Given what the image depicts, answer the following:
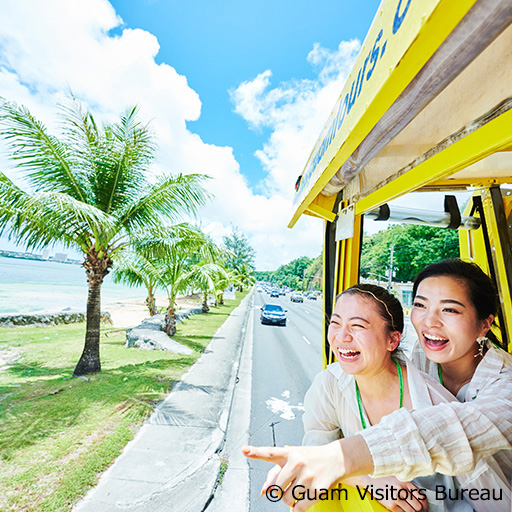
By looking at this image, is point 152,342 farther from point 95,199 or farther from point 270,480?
point 270,480

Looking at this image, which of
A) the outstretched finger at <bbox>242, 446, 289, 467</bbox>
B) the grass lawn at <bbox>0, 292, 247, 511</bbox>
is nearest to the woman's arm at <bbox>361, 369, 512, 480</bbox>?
the outstretched finger at <bbox>242, 446, 289, 467</bbox>

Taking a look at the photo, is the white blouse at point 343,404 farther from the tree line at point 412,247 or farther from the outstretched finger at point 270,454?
the tree line at point 412,247

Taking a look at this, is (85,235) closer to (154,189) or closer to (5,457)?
(154,189)

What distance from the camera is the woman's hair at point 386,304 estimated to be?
5.08 feet

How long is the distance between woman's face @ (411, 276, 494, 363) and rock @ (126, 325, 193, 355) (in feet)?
28.5

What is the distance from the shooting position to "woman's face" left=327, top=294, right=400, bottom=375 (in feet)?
4.83

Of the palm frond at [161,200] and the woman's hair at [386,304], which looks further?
the palm frond at [161,200]

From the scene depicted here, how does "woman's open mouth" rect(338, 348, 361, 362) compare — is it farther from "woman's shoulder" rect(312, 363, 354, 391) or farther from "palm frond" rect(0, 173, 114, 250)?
"palm frond" rect(0, 173, 114, 250)

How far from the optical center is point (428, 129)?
1.49 meters

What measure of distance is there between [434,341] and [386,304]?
1.00 feet

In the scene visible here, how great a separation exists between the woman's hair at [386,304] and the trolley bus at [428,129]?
59 cm

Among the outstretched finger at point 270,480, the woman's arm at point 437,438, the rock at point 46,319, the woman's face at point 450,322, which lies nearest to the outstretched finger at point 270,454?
the outstretched finger at point 270,480

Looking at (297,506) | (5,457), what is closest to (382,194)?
(297,506)

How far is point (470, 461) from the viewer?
0.94 m
